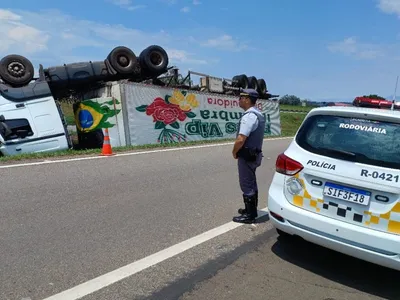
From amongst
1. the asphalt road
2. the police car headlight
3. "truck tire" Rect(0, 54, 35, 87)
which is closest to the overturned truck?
"truck tire" Rect(0, 54, 35, 87)

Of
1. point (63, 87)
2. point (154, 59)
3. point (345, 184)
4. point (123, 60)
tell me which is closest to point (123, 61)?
point (123, 60)

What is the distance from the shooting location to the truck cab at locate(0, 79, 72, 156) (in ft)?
36.8

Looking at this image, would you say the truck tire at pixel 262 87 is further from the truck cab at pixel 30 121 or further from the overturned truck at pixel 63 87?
the truck cab at pixel 30 121

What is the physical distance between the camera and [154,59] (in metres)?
16.5

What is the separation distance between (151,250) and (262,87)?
2016 cm

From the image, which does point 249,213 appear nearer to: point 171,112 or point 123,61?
point 123,61

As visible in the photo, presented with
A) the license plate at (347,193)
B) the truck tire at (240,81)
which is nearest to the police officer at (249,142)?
the license plate at (347,193)

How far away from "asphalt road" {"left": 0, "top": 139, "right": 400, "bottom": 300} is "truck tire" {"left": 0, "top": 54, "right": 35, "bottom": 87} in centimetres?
660

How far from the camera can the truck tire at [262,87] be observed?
75.5ft

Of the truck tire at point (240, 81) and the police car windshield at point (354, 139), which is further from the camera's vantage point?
the truck tire at point (240, 81)

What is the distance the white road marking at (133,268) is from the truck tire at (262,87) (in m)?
18.9

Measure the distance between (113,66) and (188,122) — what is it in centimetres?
431

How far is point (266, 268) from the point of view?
3.84 m

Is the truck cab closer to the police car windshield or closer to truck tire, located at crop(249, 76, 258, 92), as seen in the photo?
the police car windshield
